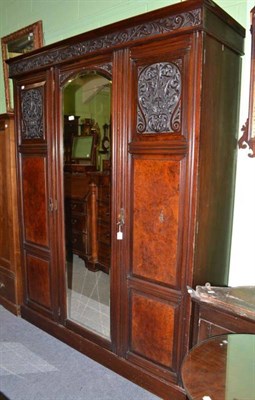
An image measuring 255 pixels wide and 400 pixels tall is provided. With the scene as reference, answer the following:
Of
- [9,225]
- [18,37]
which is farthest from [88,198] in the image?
[18,37]

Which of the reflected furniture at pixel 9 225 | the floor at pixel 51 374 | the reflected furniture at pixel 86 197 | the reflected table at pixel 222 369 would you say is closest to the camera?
the reflected table at pixel 222 369

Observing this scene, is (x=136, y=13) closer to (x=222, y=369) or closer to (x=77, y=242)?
(x=77, y=242)

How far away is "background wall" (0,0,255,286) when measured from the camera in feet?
5.81

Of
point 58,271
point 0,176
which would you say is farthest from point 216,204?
point 0,176

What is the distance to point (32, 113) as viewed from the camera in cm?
228

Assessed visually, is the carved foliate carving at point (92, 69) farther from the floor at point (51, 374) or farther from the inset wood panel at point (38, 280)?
the floor at point (51, 374)

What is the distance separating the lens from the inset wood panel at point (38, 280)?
241cm

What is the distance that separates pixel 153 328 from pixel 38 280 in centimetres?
106

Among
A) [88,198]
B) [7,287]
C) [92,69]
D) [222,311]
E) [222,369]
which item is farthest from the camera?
[7,287]

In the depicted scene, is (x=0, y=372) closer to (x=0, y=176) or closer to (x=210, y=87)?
(x=0, y=176)

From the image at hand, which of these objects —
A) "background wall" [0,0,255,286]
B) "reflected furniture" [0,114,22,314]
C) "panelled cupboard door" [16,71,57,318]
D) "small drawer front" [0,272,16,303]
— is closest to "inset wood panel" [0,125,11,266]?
"reflected furniture" [0,114,22,314]

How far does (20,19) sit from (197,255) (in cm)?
270

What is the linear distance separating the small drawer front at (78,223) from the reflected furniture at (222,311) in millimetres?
898

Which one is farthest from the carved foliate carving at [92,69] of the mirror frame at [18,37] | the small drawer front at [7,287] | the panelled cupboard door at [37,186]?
the small drawer front at [7,287]
